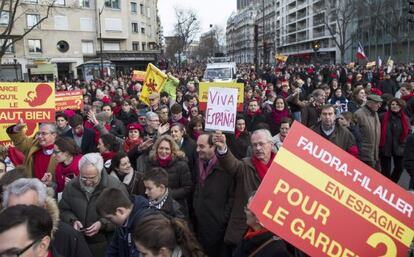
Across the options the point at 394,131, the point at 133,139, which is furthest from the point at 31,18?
the point at 394,131

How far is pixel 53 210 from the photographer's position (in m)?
3.02

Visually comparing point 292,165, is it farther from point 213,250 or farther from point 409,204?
point 213,250

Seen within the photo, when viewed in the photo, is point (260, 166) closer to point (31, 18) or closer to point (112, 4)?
point (31, 18)

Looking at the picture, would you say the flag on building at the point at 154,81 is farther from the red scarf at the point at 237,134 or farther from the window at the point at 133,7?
the window at the point at 133,7

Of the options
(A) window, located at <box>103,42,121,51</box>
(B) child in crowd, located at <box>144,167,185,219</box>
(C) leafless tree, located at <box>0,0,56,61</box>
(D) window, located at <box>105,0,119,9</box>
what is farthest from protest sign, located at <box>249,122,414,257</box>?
(D) window, located at <box>105,0,119,9</box>

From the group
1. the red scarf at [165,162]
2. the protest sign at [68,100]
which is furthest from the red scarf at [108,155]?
the protest sign at [68,100]

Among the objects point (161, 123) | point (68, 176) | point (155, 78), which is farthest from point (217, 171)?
point (155, 78)

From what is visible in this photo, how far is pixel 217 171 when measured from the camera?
4.53 meters

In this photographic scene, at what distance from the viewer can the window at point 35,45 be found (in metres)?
47.8

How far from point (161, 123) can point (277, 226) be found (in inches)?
187

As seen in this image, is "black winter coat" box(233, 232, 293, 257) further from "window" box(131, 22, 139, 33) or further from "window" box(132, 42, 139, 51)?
"window" box(131, 22, 139, 33)

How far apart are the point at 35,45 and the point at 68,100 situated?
139ft

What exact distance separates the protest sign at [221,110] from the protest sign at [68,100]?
537 centimetres

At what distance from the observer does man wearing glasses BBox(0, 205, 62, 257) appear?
222 centimetres
